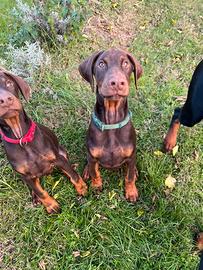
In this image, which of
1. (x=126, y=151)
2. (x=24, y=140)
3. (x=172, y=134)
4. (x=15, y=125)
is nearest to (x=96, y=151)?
(x=126, y=151)

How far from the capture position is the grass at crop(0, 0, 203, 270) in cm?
346

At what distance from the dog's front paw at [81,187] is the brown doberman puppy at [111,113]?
0.55 feet

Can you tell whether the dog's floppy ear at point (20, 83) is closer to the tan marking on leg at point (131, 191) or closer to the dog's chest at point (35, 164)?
the dog's chest at point (35, 164)

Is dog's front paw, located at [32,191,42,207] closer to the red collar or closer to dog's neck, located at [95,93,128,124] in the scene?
the red collar

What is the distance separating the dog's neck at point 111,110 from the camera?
3.10 metres

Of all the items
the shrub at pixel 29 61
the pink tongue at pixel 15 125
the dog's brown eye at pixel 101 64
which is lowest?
the shrub at pixel 29 61

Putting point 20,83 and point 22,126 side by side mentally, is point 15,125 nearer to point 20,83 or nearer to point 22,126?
point 22,126

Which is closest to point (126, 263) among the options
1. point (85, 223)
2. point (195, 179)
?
point (85, 223)

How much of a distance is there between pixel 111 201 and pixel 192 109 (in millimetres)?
1293

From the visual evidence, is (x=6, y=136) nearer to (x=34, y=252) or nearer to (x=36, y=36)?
(x=34, y=252)

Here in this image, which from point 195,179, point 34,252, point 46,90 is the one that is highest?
point 46,90

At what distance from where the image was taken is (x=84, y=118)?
4418mm

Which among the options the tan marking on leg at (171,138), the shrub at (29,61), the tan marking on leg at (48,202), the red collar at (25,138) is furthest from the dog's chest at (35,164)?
the shrub at (29,61)

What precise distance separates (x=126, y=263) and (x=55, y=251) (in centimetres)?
70
